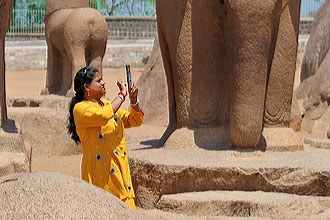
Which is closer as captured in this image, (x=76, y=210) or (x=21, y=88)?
(x=76, y=210)

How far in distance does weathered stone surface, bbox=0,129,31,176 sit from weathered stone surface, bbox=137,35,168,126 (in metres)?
4.86

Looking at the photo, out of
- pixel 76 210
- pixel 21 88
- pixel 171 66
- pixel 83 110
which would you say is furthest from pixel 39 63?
pixel 76 210

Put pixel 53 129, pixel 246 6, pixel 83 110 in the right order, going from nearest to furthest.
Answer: pixel 83 110
pixel 246 6
pixel 53 129

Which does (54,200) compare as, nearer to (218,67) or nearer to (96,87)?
(96,87)

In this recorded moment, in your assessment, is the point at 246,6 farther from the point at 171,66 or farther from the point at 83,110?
the point at 83,110

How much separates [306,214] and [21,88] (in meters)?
12.6

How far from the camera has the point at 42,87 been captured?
15992 mm

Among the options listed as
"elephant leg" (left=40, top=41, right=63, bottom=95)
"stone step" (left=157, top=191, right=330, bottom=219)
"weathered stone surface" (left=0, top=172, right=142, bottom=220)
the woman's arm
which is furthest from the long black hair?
"elephant leg" (left=40, top=41, right=63, bottom=95)

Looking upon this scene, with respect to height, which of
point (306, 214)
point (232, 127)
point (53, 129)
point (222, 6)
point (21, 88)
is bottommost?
point (21, 88)

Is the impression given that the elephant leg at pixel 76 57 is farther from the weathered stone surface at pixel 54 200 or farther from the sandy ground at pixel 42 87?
the weathered stone surface at pixel 54 200

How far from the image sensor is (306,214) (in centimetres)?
384

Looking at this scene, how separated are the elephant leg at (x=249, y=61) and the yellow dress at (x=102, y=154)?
0.90 m

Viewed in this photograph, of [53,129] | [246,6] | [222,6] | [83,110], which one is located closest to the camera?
[83,110]

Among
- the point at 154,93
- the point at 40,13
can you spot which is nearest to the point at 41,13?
the point at 40,13
